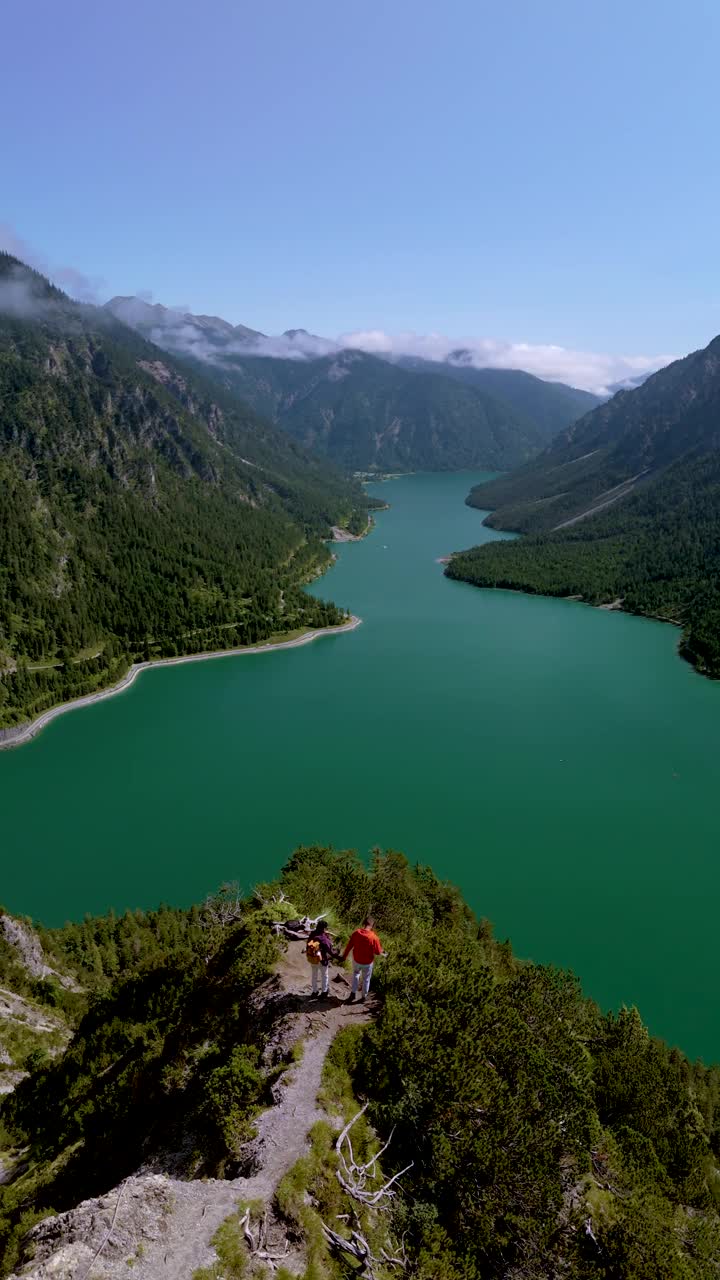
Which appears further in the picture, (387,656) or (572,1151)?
(387,656)

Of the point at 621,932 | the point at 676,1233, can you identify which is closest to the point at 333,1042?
→ the point at 676,1233

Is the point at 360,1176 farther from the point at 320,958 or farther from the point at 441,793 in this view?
the point at 441,793

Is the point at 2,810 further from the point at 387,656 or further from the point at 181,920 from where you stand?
the point at 387,656

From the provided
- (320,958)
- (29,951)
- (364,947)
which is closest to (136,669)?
(29,951)

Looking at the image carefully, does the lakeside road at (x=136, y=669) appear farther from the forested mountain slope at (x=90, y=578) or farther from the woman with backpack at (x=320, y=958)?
the woman with backpack at (x=320, y=958)

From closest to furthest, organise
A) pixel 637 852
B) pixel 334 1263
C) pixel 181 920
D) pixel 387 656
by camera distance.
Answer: pixel 334 1263
pixel 181 920
pixel 637 852
pixel 387 656

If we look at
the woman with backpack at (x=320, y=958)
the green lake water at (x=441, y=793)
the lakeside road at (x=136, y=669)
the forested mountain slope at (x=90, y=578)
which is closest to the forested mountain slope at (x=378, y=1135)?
the woman with backpack at (x=320, y=958)

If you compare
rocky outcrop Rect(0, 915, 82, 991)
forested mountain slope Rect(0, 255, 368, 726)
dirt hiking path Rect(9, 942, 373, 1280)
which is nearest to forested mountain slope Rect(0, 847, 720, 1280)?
dirt hiking path Rect(9, 942, 373, 1280)
